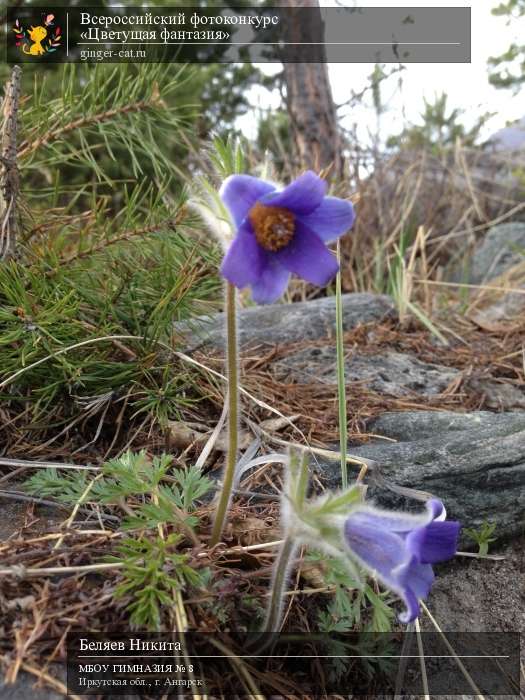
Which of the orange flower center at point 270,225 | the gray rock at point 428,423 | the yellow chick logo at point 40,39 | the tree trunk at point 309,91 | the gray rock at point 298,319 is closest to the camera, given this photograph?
the orange flower center at point 270,225

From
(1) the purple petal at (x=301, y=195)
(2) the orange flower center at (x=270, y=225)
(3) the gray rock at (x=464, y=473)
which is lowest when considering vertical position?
(3) the gray rock at (x=464, y=473)

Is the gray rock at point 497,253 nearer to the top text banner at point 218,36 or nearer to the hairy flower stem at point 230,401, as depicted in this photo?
the top text banner at point 218,36

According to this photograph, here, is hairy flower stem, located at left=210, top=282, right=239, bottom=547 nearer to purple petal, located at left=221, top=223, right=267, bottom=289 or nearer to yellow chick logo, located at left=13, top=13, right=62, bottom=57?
purple petal, located at left=221, top=223, right=267, bottom=289

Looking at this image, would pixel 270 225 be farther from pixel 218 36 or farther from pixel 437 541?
pixel 218 36

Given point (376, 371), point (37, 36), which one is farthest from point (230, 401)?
point (37, 36)

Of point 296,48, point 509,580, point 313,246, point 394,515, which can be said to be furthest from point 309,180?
point 296,48

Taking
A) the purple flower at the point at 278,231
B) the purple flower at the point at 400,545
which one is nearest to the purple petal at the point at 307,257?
the purple flower at the point at 278,231

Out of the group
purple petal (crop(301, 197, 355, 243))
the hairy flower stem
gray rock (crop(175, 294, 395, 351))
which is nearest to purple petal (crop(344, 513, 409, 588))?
the hairy flower stem
